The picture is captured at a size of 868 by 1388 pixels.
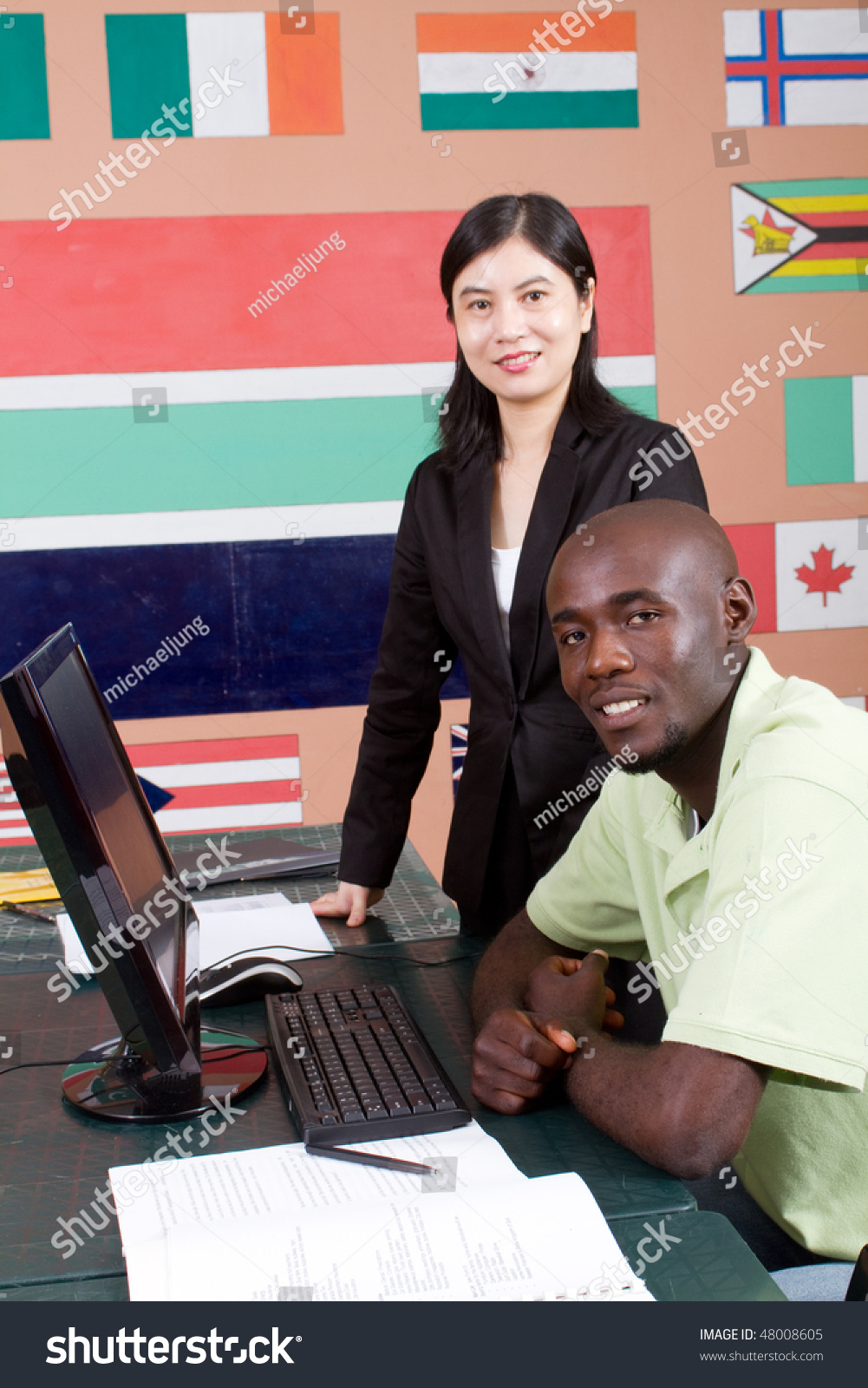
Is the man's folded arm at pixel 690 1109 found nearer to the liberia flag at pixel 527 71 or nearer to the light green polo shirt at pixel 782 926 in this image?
the light green polo shirt at pixel 782 926

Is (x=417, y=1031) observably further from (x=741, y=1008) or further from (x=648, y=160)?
(x=648, y=160)

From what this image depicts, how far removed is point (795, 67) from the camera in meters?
3.40

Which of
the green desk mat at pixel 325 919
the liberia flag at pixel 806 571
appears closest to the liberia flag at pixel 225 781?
the green desk mat at pixel 325 919

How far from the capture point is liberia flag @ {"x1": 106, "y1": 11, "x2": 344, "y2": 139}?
3.18 m

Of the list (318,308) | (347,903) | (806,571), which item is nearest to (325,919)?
(347,903)

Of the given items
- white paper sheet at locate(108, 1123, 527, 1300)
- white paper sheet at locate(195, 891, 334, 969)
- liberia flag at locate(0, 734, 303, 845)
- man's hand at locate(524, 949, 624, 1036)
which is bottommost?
liberia flag at locate(0, 734, 303, 845)

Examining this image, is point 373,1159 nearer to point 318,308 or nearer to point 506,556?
point 506,556

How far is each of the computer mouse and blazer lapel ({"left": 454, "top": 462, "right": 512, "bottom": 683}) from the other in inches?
23.8

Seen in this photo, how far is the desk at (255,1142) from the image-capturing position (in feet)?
2.93

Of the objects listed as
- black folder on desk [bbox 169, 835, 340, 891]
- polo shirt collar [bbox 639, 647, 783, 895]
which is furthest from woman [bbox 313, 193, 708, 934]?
polo shirt collar [bbox 639, 647, 783, 895]

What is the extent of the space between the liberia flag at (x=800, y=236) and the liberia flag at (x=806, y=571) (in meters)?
0.67

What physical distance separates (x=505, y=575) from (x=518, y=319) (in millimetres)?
383

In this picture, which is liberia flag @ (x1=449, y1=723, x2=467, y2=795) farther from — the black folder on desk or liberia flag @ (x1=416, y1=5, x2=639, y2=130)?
liberia flag @ (x1=416, y1=5, x2=639, y2=130)
